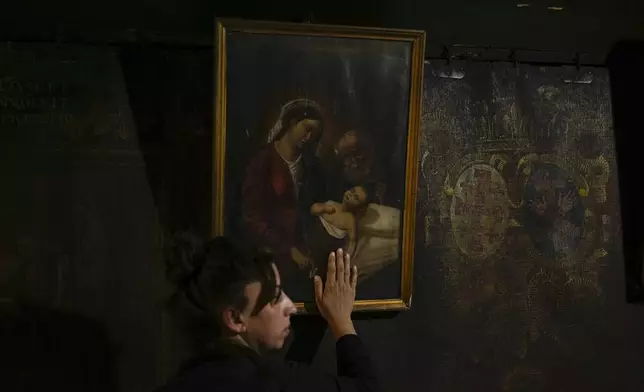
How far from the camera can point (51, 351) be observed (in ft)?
4.97

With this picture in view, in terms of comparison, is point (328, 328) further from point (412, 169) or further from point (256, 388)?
point (256, 388)

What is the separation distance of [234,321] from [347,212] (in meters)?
0.52

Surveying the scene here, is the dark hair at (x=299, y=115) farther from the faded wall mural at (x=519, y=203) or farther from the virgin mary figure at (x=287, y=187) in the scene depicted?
the faded wall mural at (x=519, y=203)

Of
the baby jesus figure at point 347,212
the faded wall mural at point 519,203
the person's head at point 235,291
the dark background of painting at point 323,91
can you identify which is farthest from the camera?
the faded wall mural at point 519,203

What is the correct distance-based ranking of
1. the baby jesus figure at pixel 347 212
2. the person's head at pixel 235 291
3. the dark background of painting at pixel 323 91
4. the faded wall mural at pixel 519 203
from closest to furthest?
1. the person's head at pixel 235 291
2. the dark background of painting at pixel 323 91
3. the baby jesus figure at pixel 347 212
4. the faded wall mural at pixel 519 203

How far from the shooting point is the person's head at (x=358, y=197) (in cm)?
156

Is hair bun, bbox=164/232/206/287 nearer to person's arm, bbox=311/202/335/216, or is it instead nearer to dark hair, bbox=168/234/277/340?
dark hair, bbox=168/234/277/340

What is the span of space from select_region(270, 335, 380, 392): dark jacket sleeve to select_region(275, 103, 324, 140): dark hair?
508 millimetres

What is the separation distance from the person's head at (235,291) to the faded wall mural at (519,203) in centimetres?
63

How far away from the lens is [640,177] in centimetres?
177

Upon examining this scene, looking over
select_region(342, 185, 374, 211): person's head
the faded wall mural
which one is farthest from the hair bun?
the faded wall mural

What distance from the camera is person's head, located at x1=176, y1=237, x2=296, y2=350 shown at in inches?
44.3

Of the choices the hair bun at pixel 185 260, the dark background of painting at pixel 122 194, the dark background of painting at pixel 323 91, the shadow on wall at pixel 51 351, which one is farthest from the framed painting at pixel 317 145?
the shadow on wall at pixel 51 351

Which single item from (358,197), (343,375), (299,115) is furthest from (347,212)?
(343,375)
